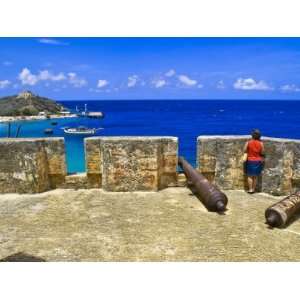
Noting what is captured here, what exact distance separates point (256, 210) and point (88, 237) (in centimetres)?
299

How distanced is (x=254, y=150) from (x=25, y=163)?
453cm

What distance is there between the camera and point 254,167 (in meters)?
7.27

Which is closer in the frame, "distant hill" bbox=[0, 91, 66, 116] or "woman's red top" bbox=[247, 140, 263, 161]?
"woman's red top" bbox=[247, 140, 263, 161]

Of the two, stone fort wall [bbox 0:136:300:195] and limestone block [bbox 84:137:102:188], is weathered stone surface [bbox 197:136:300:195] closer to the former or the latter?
stone fort wall [bbox 0:136:300:195]

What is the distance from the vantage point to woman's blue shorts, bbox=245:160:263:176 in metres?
7.26

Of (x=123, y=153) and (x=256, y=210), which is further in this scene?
(x=123, y=153)

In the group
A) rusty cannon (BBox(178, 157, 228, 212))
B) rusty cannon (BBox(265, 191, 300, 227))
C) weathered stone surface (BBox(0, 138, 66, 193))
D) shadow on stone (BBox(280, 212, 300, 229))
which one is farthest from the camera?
weathered stone surface (BBox(0, 138, 66, 193))

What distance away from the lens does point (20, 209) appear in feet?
21.5

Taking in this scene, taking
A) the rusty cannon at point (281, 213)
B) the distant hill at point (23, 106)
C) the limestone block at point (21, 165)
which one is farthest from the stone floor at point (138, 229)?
the distant hill at point (23, 106)

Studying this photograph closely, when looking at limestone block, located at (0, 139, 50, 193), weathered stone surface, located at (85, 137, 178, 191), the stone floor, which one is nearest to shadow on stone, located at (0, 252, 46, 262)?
the stone floor

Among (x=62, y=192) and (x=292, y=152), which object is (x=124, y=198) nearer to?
(x=62, y=192)

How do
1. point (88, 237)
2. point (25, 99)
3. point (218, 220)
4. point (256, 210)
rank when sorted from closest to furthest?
point (88, 237) → point (218, 220) → point (256, 210) → point (25, 99)

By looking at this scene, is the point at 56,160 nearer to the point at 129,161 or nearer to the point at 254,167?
the point at 129,161
